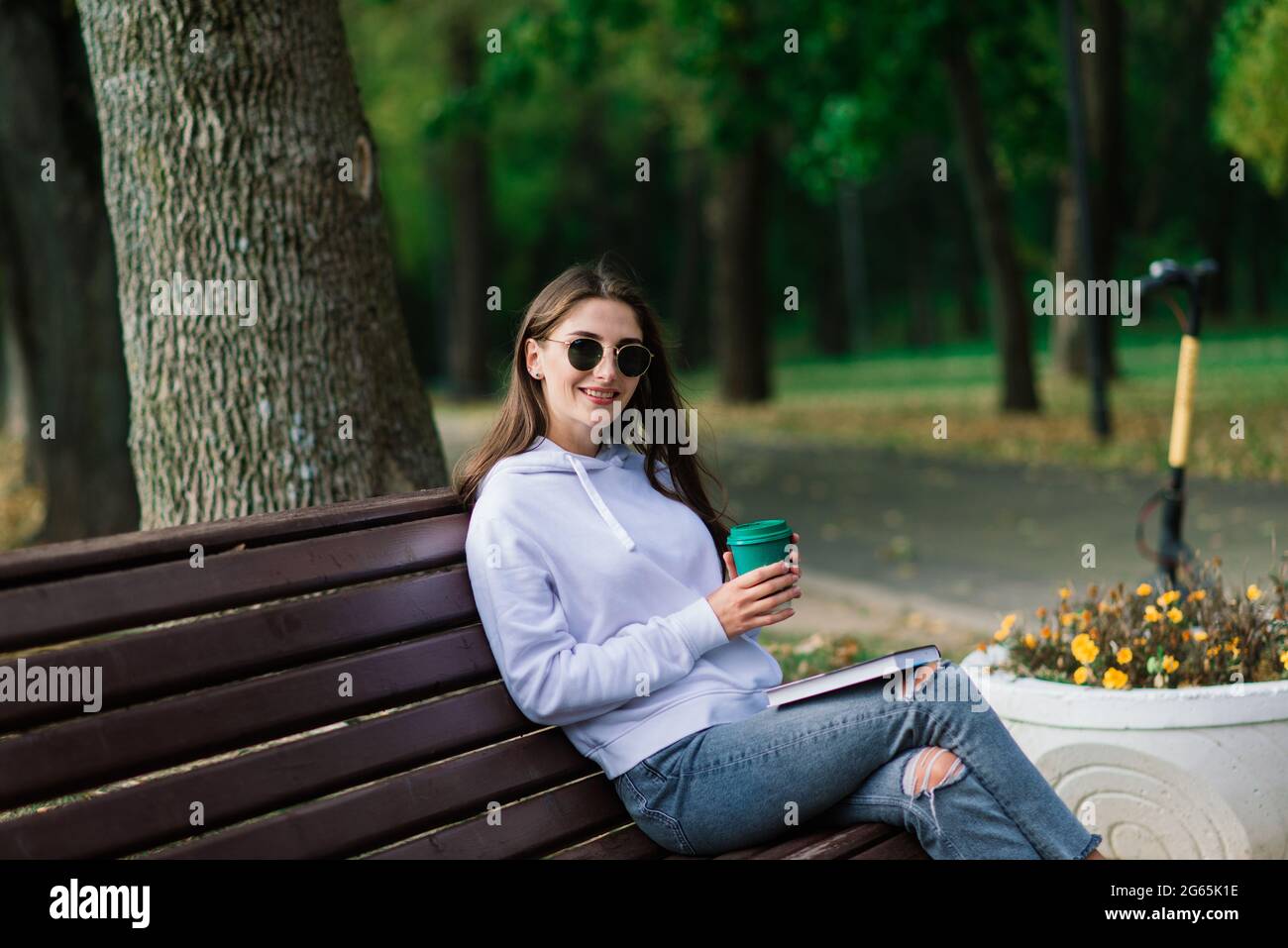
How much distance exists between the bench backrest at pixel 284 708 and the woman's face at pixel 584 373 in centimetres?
30

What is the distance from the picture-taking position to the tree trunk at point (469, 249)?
2556cm

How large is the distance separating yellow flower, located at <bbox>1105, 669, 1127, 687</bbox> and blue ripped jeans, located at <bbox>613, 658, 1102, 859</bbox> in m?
0.67

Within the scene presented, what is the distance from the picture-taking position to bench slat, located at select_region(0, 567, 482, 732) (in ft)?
8.10

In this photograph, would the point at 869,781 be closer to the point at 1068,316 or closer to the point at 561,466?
the point at 561,466

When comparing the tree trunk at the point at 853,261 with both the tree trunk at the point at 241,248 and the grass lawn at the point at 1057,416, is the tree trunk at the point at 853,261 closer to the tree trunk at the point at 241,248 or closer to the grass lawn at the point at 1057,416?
the grass lawn at the point at 1057,416

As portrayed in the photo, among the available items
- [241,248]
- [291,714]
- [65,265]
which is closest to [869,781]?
[291,714]

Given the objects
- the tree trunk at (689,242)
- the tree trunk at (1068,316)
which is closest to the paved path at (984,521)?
the tree trunk at (1068,316)

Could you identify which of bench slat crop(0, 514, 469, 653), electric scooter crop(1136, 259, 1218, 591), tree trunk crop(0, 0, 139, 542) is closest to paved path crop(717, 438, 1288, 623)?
electric scooter crop(1136, 259, 1218, 591)

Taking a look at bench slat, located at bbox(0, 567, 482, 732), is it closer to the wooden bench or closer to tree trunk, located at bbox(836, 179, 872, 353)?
the wooden bench

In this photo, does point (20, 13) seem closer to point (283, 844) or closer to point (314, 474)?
point (314, 474)

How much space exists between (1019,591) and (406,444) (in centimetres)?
389

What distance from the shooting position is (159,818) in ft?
8.07

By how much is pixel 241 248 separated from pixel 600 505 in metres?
1.84
